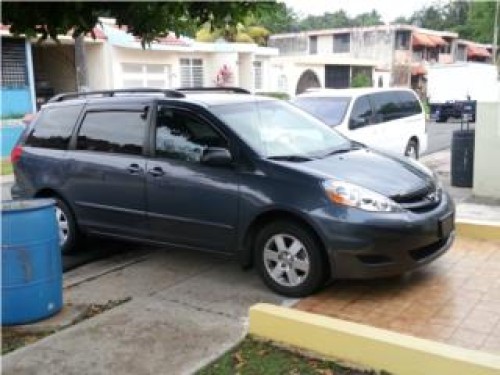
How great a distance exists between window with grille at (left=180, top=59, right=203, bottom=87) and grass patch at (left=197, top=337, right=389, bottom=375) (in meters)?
25.3

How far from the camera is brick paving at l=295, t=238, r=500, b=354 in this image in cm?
471

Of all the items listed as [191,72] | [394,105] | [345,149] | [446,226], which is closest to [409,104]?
[394,105]

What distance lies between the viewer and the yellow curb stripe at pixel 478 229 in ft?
22.9

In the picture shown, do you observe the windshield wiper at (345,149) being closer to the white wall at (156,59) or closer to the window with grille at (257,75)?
the white wall at (156,59)

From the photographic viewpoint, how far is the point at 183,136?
616 centimetres

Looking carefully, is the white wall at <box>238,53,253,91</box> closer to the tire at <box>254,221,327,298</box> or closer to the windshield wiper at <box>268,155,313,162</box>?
the windshield wiper at <box>268,155,313,162</box>

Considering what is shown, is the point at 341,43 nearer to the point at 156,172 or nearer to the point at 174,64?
the point at 174,64

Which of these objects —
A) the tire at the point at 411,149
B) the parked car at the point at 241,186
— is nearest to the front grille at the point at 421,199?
the parked car at the point at 241,186

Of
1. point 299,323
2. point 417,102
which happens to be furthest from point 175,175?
point 417,102

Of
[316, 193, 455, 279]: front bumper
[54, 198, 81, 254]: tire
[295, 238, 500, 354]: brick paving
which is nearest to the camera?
[295, 238, 500, 354]: brick paving

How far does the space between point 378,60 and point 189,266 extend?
47.0m

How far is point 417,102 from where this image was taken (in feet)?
45.0

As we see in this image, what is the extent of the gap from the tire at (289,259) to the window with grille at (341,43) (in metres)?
50.0

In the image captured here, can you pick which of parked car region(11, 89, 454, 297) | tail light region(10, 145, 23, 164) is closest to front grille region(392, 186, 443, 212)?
parked car region(11, 89, 454, 297)
